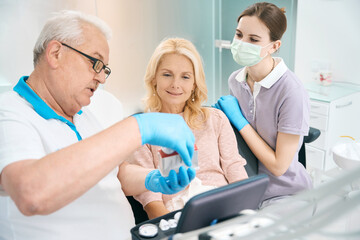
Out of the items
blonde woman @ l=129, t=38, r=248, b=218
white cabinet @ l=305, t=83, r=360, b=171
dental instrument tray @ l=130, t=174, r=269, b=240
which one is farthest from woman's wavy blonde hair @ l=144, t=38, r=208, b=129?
white cabinet @ l=305, t=83, r=360, b=171

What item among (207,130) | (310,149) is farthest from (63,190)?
(310,149)

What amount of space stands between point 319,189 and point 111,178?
116 cm

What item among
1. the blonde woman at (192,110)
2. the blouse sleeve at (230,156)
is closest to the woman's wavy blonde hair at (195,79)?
the blonde woman at (192,110)

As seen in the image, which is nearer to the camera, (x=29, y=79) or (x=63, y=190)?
(x=63, y=190)

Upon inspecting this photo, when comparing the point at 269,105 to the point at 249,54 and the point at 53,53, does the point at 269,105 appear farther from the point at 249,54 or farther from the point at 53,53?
the point at 53,53

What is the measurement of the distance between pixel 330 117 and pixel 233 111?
144 cm

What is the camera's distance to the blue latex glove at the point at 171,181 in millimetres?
1204

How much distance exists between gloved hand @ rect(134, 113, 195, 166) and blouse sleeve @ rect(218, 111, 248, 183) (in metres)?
0.68

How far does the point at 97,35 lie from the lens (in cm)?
124

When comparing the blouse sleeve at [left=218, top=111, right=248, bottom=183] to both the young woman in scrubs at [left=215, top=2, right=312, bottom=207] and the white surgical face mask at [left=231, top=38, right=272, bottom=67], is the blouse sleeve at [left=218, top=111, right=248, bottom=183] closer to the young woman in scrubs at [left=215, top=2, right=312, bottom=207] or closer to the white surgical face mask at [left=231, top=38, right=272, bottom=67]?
the young woman in scrubs at [left=215, top=2, right=312, bottom=207]

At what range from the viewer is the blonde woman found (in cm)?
172

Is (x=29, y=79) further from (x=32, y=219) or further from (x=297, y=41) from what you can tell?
(x=297, y=41)

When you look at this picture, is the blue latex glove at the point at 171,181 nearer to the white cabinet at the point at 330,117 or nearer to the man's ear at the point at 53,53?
the man's ear at the point at 53,53

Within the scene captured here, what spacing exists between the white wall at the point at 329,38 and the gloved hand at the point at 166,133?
110 inches
